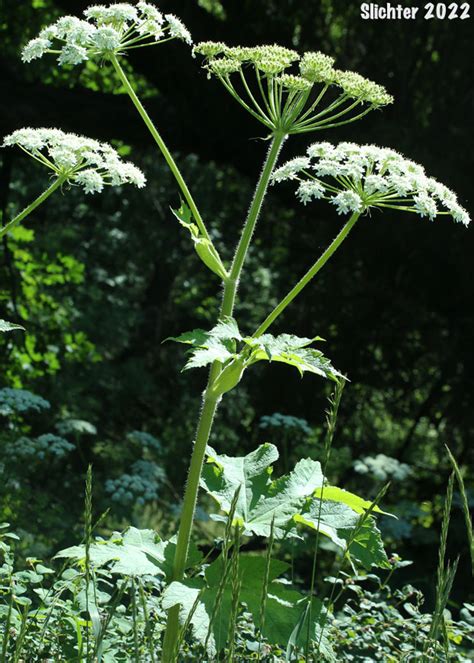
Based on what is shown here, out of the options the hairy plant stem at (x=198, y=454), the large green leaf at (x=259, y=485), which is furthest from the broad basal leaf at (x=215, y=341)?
the large green leaf at (x=259, y=485)

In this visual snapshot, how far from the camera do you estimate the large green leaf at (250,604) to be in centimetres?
208

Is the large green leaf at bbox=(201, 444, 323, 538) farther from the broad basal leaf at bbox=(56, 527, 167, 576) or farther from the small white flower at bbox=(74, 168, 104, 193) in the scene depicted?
the small white flower at bbox=(74, 168, 104, 193)

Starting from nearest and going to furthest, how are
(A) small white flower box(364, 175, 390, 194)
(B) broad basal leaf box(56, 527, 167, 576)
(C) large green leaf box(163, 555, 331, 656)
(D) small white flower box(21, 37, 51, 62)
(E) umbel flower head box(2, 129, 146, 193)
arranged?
(C) large green leaf box(163, 555, 331, 656), (B) broad basal leaf box(56, 527, 167, 576), (A) small white flower box(364, 175, 390, 194), (E) umbel flower head box(2, 129, 146, 193), (D) small white flower box(21, 37, 51, 62)

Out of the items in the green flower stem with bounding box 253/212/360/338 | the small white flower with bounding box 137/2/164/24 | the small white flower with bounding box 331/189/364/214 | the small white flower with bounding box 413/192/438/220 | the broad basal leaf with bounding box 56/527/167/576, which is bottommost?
the broad basal leaf with bounding box 56/527/167/576

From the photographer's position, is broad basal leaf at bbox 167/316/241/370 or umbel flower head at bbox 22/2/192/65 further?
umbel flower head at bbox 22/2/192/65

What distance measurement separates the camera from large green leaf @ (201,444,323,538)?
2.41 m

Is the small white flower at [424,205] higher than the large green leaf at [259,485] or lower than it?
higher

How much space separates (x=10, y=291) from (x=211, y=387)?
13.0 ft

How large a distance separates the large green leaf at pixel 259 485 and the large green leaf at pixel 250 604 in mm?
121

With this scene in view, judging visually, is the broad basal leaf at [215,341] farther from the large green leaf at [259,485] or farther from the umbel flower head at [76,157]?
the umbel flower head at [76,157]

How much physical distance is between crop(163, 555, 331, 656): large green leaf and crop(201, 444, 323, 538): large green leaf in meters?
0.12

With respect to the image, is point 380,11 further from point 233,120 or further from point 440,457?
point 440,457

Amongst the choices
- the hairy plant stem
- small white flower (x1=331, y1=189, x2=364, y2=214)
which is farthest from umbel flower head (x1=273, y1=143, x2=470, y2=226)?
the hairy plant stem

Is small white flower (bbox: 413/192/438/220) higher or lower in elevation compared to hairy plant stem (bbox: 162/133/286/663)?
higher
